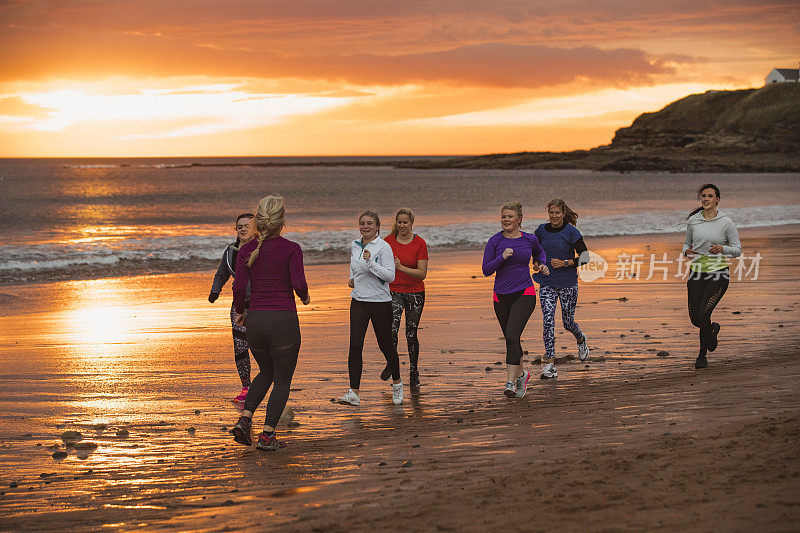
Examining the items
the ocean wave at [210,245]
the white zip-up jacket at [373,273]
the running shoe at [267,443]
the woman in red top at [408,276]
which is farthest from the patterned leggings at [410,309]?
the ocean wave at [210,245]

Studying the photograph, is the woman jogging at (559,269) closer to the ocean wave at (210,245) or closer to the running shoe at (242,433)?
the running shoe at (242,433)

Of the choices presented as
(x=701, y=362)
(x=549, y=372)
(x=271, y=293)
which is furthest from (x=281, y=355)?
(x=701, y=362)

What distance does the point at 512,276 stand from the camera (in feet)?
22.6

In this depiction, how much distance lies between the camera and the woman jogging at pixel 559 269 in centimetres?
777

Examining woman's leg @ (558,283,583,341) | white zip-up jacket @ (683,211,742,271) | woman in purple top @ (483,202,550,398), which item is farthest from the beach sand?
white zip-up jacket @ (683,211,742,271)

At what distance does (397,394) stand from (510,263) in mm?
1547

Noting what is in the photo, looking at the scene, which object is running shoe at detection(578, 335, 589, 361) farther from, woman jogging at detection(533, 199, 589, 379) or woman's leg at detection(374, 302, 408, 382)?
woman's leg at detection(374, 302, 408, 382)

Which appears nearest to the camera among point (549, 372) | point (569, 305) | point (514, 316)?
point (514, 316)

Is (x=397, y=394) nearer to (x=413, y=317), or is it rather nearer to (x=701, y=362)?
(x=413, y=317)

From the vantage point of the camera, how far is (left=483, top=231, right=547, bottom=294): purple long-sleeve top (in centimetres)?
685

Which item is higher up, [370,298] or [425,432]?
[370,298]

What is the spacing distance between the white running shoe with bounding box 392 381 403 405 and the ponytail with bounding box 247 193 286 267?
186 cm

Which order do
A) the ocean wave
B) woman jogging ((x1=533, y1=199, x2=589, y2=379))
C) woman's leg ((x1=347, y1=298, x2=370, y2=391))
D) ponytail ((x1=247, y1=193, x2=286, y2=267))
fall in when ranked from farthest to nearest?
the ocean wave → woman jogging ((x1=533, y1=199, x2=589, y2=379)) → woman's leg ((x1=347, y1=298, x2=370, y2=391)) → ponytail ((x1=247, y1=193, x2=286, y2=267))

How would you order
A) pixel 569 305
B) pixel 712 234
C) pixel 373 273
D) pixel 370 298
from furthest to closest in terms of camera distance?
pixel 569 305 → pixel 712 234 → pixel 370 298 → pixel 373 273
